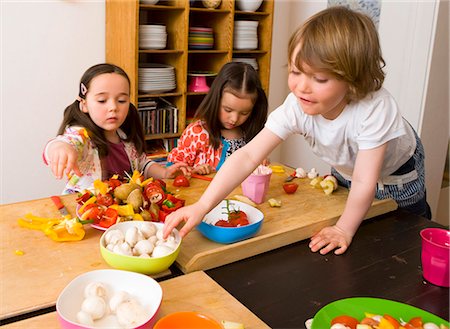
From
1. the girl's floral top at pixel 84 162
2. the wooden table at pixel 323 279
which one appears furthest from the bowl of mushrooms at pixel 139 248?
the girl's floral top at pixel 84 162

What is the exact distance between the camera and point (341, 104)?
1240 millimetres

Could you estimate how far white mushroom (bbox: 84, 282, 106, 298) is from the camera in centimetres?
74

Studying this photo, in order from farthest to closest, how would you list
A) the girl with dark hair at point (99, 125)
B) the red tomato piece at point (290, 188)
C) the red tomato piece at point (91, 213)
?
the girl with dark hair at point (99, 125)
the red tomato piece at point (290, 188)
the red tomato piece at point (91, 213)

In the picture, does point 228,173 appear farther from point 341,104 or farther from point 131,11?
point 131,11

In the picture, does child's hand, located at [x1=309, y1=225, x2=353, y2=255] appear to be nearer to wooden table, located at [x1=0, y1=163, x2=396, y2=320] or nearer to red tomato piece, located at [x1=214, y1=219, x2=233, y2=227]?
wooden table, located at [x1=0, y1=163, x2=396, y2=320]

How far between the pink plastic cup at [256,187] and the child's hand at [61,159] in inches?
17.8

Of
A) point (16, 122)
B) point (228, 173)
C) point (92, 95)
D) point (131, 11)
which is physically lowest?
point (16, 122)

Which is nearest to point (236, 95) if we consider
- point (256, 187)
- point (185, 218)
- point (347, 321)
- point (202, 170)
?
point (202, 170)

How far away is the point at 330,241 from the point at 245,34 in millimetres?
2187

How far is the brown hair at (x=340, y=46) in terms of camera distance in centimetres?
105

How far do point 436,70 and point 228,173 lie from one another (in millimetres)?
1860

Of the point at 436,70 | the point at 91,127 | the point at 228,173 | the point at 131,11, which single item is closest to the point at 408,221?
the point at 228,173

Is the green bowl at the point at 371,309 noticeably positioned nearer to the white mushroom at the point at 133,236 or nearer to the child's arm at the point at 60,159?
the white mushroom at the point at 133,236

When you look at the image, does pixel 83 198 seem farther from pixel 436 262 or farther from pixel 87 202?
pixel 436 262
